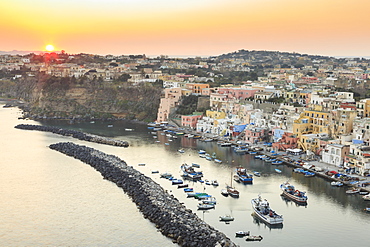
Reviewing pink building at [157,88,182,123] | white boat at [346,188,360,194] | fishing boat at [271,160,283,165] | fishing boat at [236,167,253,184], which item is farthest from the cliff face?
white boat at [346,188,360,194]

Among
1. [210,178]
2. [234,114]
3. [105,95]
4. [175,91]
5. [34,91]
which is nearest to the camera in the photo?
[210,178]

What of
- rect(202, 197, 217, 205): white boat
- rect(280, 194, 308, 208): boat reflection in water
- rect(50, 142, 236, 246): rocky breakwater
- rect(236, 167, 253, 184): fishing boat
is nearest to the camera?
rect(50, 142, 236, 246): rocky breakwater

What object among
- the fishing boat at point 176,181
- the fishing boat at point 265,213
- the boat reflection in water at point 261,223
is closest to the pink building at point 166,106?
the fishing boat at point 176,181

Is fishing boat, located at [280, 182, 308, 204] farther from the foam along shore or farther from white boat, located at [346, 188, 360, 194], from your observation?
the foam along shore

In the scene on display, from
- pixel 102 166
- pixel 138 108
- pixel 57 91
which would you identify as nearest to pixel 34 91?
pixel 57 91

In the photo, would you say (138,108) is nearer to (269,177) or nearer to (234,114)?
(234,114)

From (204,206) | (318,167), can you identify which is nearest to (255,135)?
(318,167)
